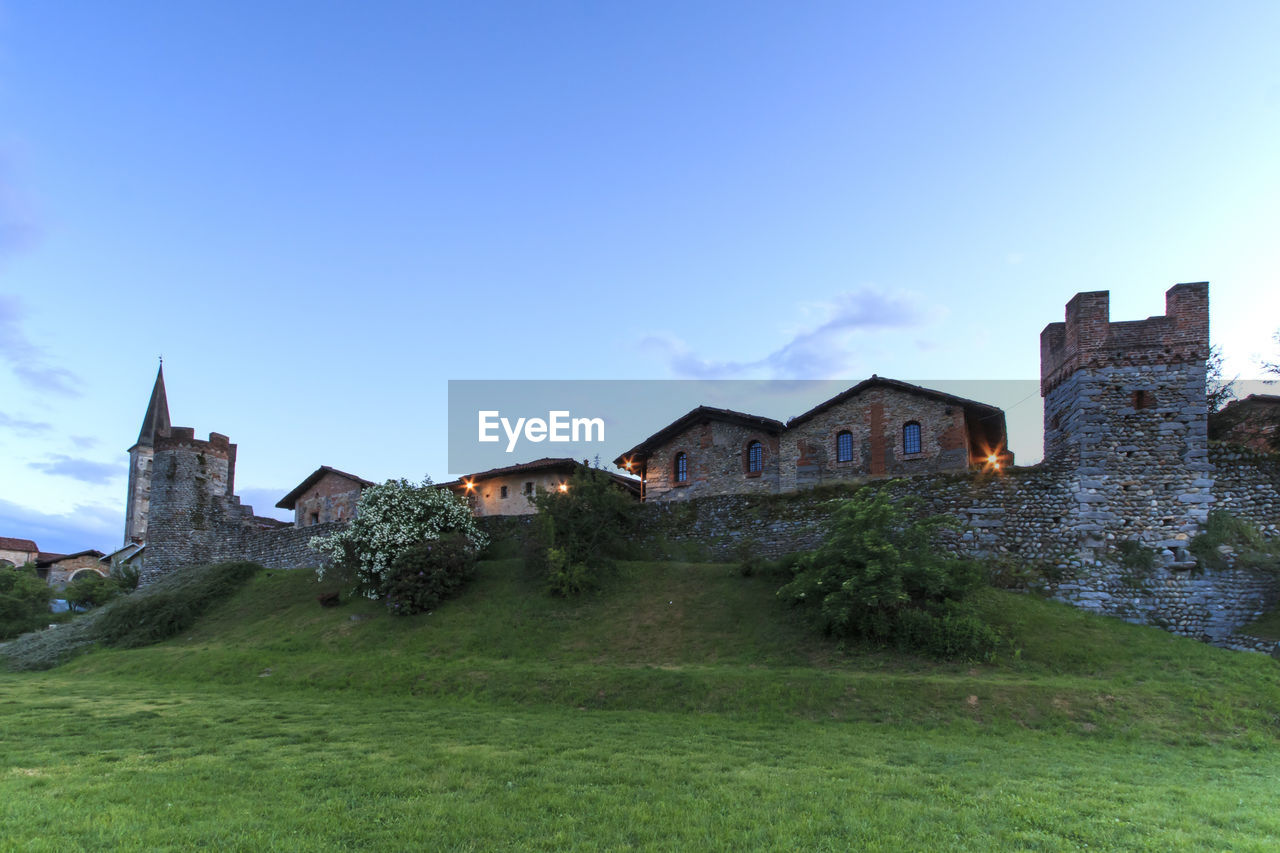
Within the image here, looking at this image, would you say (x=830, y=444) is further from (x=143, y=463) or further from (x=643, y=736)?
(x=143, y=463)

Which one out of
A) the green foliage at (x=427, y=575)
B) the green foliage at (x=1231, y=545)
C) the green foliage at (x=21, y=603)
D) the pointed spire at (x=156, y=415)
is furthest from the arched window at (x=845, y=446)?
the pointed spire at (x=156, y=415)

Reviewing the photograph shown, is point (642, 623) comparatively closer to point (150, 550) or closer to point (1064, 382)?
point (1064, 382)

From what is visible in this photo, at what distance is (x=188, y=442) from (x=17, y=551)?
139 ft

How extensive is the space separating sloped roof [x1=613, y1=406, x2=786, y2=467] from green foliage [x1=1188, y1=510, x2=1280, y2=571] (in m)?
15.7

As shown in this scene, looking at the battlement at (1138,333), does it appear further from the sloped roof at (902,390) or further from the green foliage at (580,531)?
the green foliage at (580,531)

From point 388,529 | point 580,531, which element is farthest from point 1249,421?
point 388,529

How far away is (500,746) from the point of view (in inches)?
456

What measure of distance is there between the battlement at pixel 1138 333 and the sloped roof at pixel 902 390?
5.93 meters

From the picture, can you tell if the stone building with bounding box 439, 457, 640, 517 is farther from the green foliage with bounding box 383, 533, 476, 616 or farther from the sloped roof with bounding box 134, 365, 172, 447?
the sloped roof with bounding box 134, 365, 172, 447

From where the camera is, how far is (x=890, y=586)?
17.9 metres

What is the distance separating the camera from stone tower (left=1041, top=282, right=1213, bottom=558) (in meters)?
21.0

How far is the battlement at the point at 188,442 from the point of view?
41.7 metres

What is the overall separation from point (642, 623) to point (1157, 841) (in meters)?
15.6

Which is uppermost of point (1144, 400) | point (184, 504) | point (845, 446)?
point (1144, 400)
